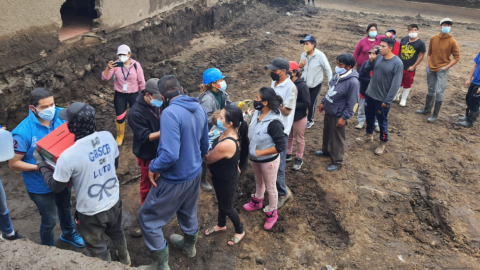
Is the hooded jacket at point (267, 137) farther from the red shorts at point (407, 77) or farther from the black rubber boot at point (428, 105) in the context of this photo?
the black rubber boot at point (428, 105)

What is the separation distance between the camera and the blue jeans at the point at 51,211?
11.8ft

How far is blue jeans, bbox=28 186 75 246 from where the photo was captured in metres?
3.61

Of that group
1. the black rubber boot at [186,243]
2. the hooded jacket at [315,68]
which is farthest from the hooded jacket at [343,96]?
the black rubber boot at [186,243]

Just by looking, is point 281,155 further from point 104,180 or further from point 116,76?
point 116,76

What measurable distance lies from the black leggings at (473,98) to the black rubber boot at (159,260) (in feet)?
22.2

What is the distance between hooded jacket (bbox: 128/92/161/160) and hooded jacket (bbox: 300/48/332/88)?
10.4 ft

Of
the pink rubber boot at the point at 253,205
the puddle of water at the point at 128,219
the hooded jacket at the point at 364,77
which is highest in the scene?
the hooded jacket at the point at 364,77

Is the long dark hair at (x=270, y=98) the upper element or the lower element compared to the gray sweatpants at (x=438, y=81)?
upper

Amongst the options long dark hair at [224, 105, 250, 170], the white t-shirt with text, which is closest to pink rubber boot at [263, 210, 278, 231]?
long dark hair at [224, 105, 250, 170]

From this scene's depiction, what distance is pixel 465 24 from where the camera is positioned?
16.0 metres

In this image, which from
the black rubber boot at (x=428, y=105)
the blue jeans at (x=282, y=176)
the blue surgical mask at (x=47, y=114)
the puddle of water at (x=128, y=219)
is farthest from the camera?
the black rubber boot at (x=428, y=105)

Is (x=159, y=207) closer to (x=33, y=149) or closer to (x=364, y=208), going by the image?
(x=33, y=149)

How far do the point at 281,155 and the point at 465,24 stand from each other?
633 inches

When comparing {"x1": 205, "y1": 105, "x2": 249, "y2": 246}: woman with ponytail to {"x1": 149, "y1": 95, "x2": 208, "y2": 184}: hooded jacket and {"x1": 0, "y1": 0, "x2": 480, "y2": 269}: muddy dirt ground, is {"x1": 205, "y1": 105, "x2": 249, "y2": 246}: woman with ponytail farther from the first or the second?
{"x1": 0, "y1": 0, "x2": 480, "y2": 269}: muddy dirt ground
